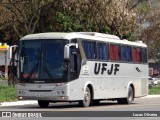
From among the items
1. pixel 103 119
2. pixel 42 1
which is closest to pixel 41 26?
pixel 42 1

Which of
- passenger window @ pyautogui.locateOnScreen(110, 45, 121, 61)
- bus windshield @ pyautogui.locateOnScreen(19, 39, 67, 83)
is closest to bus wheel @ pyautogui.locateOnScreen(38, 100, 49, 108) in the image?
bus windshield @ pyautogui.locateOnScreen(19, 39, 67, 83)

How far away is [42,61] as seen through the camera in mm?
27328

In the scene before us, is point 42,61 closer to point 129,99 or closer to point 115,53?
point 115,53

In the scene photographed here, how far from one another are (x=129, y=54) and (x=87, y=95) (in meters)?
5.52

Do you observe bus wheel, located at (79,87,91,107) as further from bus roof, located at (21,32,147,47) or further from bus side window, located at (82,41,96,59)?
bus roof, located at (21,32,147,47)

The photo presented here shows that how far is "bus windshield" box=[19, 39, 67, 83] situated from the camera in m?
27.1

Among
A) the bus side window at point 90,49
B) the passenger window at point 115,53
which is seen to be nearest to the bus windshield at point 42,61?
the bus side window at point 90,49

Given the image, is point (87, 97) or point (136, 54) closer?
point (87, 97)

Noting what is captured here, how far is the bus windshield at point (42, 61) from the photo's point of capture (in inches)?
1066

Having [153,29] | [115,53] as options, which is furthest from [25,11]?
[153,29]

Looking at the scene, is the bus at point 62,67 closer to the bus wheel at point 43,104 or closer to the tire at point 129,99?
the bus wheel at point 43,104

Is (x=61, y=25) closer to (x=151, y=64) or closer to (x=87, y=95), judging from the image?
(x=87, y=95)

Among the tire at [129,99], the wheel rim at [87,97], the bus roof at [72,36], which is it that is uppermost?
the bus roof at [72,36]

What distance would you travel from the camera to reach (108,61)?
3053 centimetres
